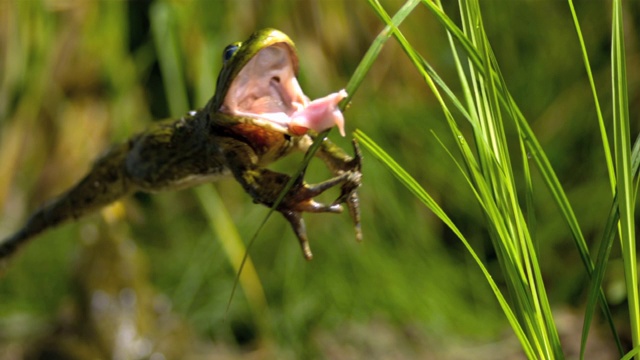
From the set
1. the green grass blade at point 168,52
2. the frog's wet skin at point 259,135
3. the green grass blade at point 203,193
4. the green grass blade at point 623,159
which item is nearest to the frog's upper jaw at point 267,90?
the frog's wet skin at point 259,135

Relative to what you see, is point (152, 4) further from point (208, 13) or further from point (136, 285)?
point (136, 285)

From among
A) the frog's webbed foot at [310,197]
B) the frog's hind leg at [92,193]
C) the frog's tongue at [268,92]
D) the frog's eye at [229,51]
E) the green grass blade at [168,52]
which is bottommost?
the green grass blade at [168,52]

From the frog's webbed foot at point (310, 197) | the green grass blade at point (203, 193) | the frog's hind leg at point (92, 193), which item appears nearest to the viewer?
the frog's webbed foot at point (310, 197)

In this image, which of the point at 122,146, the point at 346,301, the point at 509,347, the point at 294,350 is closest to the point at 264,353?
the point at 294,350

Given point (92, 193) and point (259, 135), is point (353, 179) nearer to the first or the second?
point (259, 135)

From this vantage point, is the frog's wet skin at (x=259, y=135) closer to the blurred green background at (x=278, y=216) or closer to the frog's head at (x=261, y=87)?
the frog's head at (x=261, y=87)

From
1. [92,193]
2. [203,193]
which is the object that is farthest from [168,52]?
[92,193]
